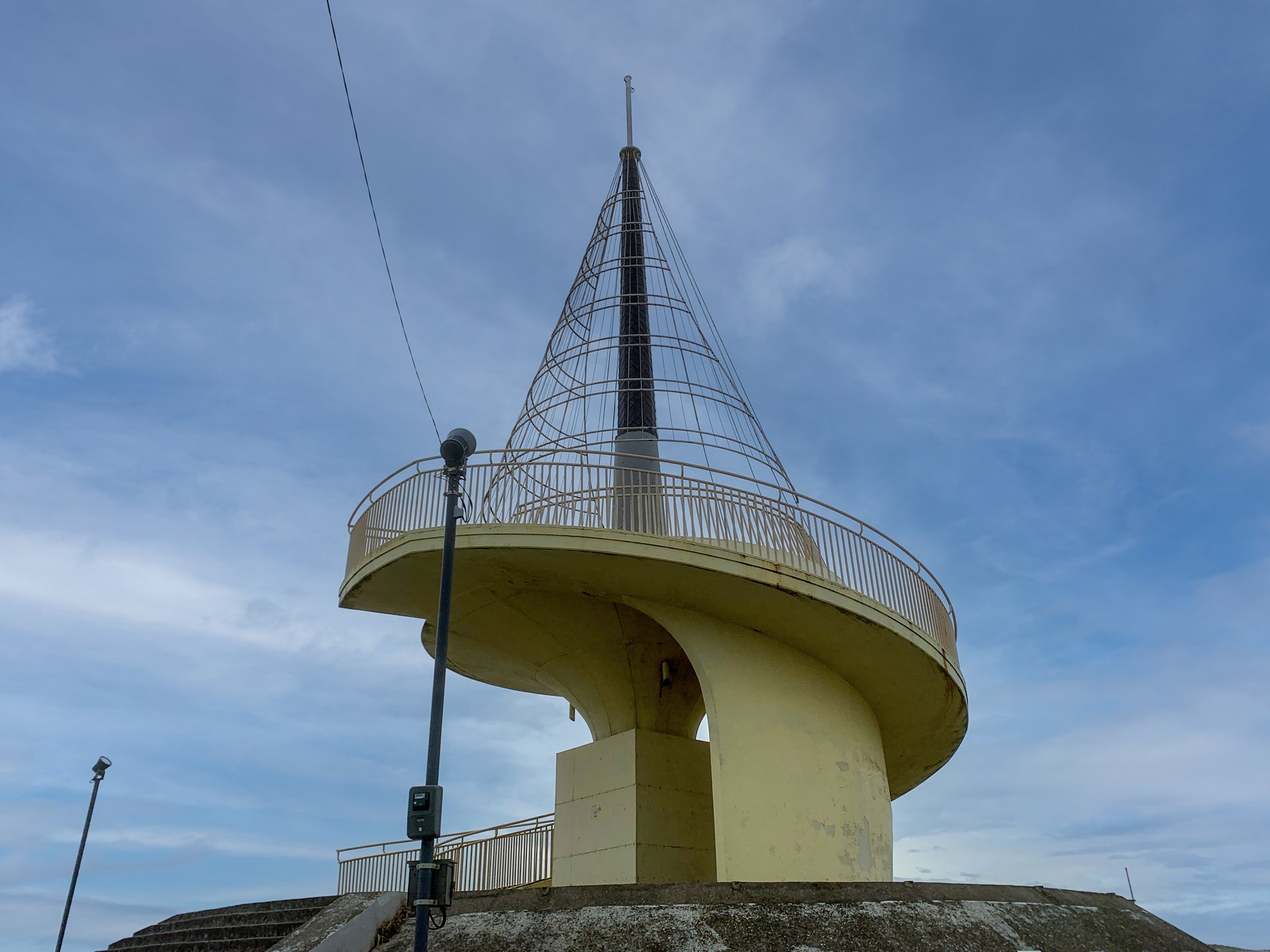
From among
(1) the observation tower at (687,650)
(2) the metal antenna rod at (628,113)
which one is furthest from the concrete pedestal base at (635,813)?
(2) the metal antenna rod at (628,113)

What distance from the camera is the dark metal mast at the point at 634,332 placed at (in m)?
19.6

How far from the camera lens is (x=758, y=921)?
33.9 ft

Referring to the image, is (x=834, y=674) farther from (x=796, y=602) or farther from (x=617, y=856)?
(x=617, y=856)

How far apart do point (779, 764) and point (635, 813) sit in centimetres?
260

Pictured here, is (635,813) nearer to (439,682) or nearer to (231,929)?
(231,929)

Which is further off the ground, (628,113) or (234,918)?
(628,113)

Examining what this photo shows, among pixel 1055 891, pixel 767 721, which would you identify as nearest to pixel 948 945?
pixel 1055 891

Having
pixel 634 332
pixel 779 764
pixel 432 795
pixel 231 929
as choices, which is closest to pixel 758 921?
pixel 432 795

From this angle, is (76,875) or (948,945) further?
(76,875)

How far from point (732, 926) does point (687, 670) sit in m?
7.00

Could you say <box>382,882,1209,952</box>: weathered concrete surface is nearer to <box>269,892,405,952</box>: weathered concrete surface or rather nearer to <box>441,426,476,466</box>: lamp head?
<box>269,892,405,952</box>: weathered concrete surface

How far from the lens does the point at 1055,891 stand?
12.7 metres

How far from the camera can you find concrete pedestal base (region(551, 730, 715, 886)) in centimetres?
1570

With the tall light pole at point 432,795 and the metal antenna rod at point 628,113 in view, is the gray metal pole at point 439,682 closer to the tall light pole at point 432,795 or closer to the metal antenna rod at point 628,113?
the tall light pole at point 432,795
